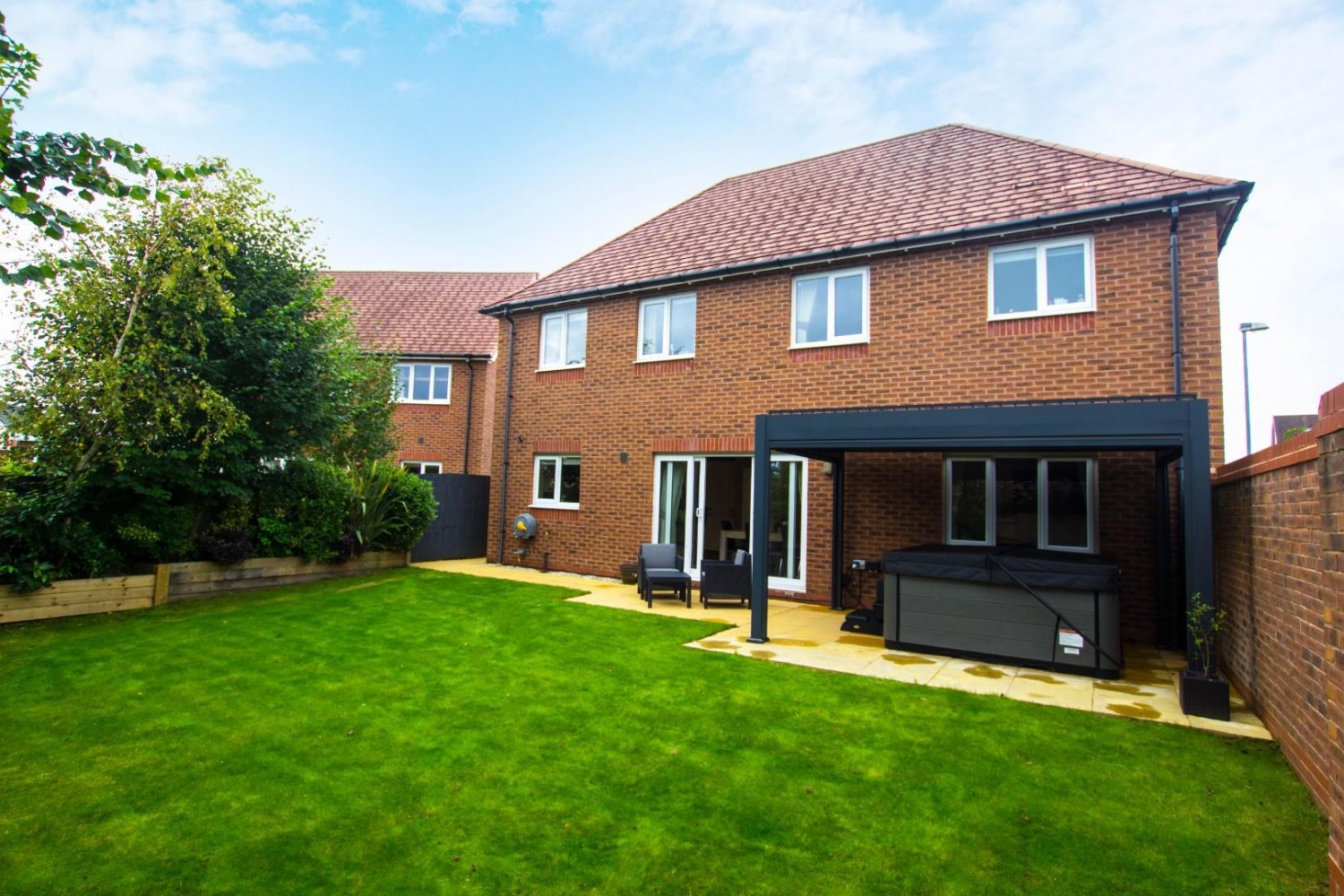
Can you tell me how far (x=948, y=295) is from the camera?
9.57m

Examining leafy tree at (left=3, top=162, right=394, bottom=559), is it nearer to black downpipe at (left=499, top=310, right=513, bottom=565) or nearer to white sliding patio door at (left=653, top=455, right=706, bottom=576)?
Answer: black downpipe at (left=499, top=310, right=513, bottom=565)

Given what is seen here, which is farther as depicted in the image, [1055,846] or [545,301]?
[545,301]

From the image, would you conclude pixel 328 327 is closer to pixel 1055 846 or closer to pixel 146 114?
pixel 146 114

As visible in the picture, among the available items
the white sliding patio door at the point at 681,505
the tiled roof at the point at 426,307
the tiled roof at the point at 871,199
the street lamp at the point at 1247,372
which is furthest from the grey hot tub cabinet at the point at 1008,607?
the tiled roof at the point at 426,307

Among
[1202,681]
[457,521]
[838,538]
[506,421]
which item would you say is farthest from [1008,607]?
[457,521]

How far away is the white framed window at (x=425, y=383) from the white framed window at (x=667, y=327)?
30.4ft

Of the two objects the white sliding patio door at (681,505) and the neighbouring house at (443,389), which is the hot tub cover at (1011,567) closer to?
the white sliding patio door at (681,505)

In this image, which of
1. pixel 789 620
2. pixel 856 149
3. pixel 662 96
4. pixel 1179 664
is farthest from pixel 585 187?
pixel 1179 664

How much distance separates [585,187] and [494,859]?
1755 cm

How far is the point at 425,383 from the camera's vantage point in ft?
65.7

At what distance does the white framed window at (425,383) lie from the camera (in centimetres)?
1986

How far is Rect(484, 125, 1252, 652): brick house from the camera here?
7.96 meters

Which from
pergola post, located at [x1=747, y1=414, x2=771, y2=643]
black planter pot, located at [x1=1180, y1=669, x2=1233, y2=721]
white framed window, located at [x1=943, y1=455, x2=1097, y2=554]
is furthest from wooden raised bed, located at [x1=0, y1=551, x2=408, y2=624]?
black planter pot, located at [x1=1180, y1=669, x2=1233, y2=721]

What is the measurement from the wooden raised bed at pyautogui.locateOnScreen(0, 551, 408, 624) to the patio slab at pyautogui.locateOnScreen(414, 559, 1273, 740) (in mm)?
5183
